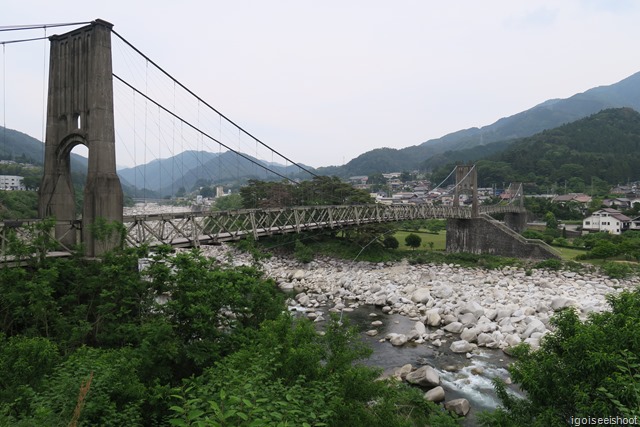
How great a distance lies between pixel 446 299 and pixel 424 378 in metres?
8.16

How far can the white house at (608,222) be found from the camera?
37281 mm

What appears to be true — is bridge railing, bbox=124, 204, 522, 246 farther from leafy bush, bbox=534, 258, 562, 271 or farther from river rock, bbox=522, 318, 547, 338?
river rock, bbox=522, 318, 547, 338

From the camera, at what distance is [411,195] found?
79.0 m

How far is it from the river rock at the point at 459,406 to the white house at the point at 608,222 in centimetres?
3524

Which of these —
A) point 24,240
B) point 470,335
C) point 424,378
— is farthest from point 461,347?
point 24,240

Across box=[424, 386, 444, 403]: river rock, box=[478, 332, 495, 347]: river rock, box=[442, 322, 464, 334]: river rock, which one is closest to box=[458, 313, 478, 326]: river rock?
box=[442, 322, 464, 334]: river rock

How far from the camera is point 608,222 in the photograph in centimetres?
3756

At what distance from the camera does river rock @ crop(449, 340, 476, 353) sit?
13097 mm

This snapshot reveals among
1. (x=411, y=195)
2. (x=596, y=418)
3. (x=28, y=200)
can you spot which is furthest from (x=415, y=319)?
(x=411, y=195)

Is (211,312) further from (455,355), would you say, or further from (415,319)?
(415,319)

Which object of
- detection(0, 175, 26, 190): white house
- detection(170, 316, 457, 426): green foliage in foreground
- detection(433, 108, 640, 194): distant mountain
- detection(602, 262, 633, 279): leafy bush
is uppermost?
detection(433, 108, 640, 194): distant mountain

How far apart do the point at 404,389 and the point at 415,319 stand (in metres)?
8.97

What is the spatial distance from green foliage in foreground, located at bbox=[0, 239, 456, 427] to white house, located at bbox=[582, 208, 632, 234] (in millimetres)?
38466

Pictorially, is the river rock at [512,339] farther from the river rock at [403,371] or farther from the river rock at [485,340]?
the river rock at [403,371]
